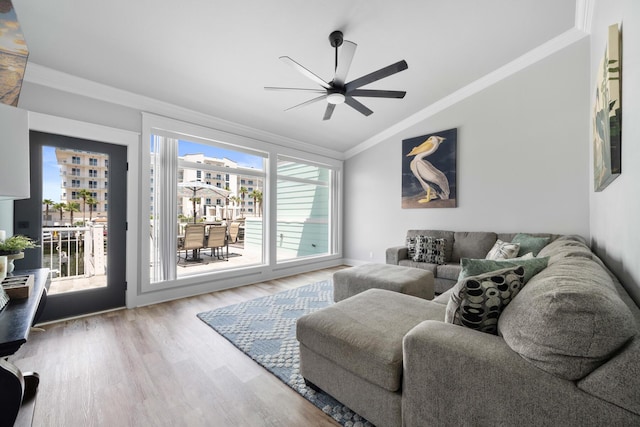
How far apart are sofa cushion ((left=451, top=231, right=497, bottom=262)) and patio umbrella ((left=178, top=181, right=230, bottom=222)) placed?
167 inches

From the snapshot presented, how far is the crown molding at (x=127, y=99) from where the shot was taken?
2641 millimetres

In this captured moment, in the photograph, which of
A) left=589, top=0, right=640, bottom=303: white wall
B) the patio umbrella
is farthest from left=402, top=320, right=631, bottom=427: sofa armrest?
the patio umbrella

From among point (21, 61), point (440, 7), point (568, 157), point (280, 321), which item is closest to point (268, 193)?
point (280, 321)

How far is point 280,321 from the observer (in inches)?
110

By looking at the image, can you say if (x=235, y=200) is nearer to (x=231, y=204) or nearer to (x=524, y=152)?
(x=231, y=204)

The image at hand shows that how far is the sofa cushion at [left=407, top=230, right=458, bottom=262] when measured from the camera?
4039mm

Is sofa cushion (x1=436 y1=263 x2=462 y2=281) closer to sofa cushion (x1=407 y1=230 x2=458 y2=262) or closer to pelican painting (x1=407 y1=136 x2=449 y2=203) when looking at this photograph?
sofa cushion (x1=407 y1=230 x2=458 y2=262)

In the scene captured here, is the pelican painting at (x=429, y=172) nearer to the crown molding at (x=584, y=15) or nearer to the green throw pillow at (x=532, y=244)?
the green throw pillow at (x=532, y=244)

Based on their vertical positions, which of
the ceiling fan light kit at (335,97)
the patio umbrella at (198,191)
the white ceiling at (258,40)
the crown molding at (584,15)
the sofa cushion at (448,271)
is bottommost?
the sofa cushion at (448,271)

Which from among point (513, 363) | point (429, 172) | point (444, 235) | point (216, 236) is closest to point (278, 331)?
point (513, 363)

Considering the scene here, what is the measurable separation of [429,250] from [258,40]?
348cm

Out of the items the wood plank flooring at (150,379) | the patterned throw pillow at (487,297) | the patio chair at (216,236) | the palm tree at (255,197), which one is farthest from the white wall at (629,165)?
the palm tree at (255,197)

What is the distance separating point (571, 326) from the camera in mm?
846

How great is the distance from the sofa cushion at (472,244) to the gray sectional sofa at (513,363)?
2.33m
